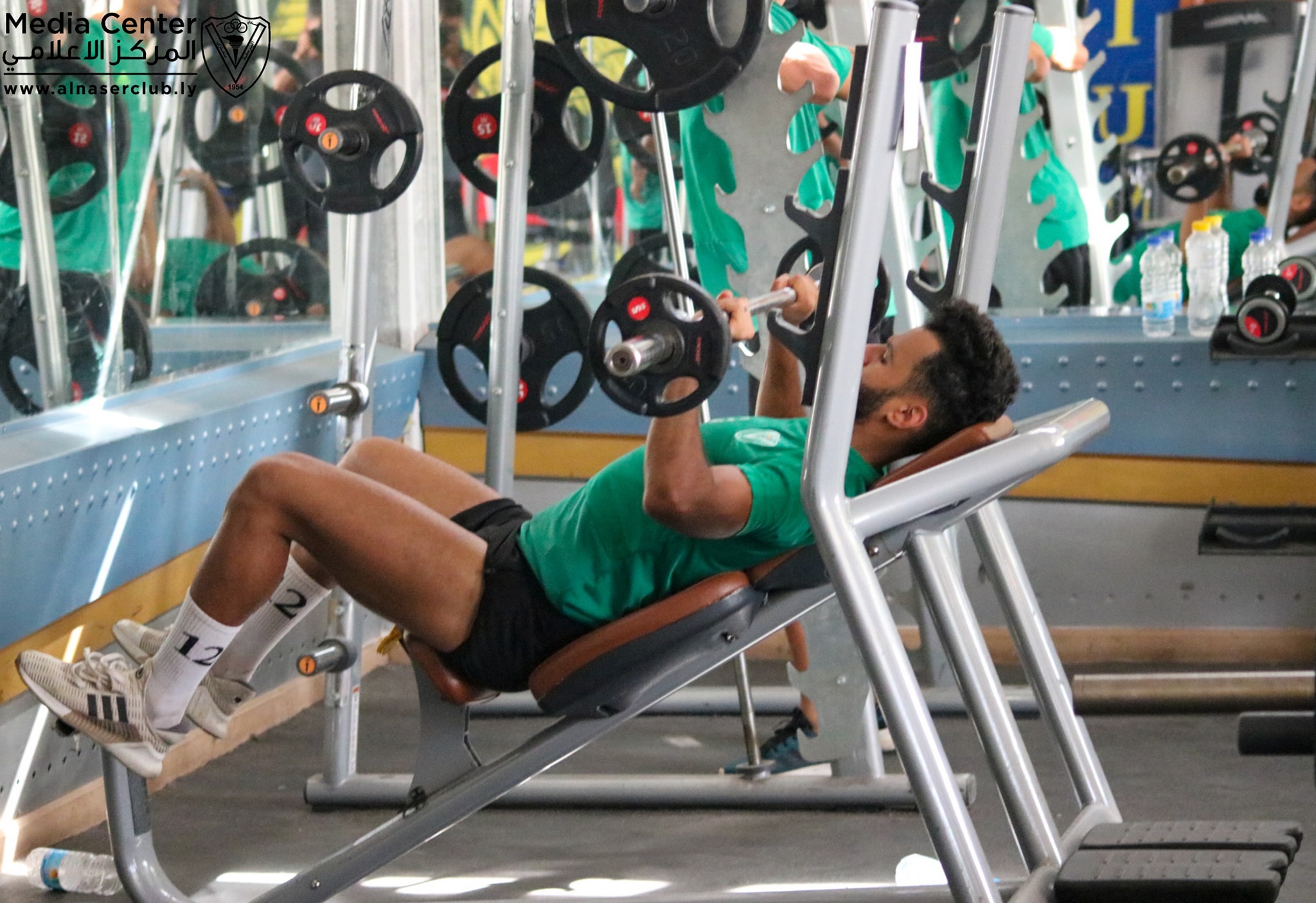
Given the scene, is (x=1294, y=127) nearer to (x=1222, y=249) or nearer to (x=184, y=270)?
(x=1222, y=249)

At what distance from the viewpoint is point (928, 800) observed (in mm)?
1781

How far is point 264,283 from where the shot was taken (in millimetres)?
3695

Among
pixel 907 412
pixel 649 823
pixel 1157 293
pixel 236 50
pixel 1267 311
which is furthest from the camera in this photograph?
pixel 1157 293

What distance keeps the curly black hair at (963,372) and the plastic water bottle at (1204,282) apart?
75.1 inches

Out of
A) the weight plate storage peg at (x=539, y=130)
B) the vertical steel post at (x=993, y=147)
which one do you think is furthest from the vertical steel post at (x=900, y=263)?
the vertical steel post at (x=993, y=147)

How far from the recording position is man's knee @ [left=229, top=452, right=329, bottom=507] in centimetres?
221

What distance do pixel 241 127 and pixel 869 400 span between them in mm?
A: 1984

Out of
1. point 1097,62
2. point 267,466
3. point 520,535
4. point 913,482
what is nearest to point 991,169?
point 913,482

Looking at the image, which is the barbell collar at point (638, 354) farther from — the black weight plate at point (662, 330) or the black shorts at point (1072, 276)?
the black shorts at point (1072, 276)

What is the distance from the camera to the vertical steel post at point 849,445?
1717mm

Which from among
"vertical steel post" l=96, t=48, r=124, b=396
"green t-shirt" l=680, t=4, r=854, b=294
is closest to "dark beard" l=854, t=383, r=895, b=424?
"green t-shirt" l=680, t=4, r=854, b=294

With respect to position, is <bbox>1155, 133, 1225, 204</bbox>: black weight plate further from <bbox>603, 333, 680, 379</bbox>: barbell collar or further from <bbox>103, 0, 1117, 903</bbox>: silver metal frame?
<bbox>603, 333, 680, 379</bbox>: barbell collar

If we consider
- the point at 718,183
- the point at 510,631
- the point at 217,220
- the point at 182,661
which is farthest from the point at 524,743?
the point at 217,220

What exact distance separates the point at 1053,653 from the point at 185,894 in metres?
1.44
